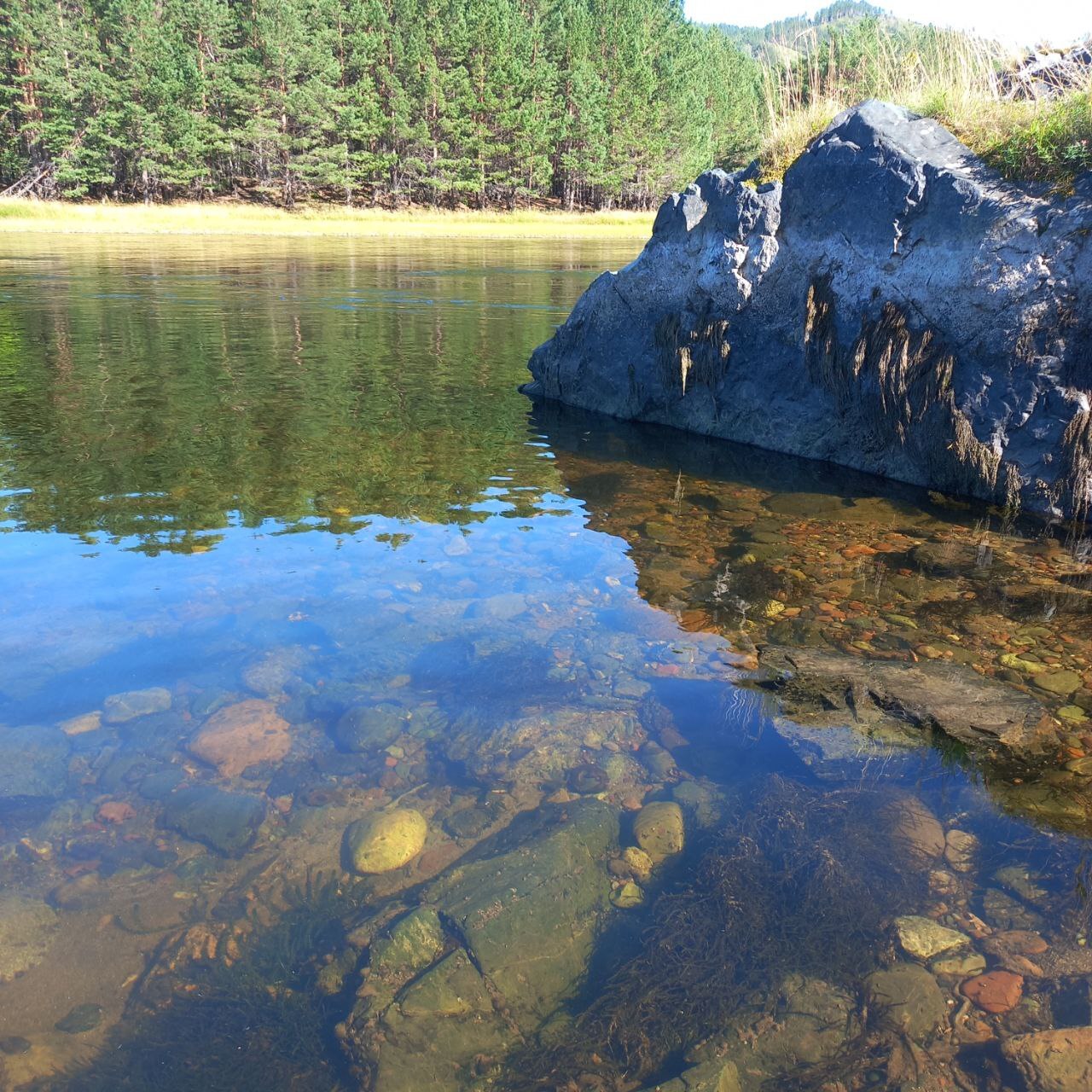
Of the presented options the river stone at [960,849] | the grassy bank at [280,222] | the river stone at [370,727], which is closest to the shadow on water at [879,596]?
the river stone at [960,849]

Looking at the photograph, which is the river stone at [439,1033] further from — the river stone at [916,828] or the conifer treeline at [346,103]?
the conifer treeline at [346,103]

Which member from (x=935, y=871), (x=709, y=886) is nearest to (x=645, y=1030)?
(x=709, y=886)

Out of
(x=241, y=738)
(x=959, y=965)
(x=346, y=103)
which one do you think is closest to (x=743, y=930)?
(x=959, y=965)

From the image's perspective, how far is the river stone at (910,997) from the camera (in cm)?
268

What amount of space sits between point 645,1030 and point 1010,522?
6095 mm

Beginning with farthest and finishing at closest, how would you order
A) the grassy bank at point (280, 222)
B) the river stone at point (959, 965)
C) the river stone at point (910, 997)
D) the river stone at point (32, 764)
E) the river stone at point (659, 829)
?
the grassy bank at point (280, 222), the river stone at point (32, 764), the river stone at point (659, 829), the river stone at point (959, 965), the river stone at point (910, 997)

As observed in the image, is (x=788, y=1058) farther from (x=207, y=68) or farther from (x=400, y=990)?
(x=207, y=68)

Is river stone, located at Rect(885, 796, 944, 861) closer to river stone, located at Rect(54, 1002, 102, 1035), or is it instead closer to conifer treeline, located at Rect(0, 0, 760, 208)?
river stone, located at Rect(54, 1002, 102, 1035)

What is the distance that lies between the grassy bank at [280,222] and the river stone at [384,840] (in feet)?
167

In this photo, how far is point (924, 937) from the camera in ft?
9.80

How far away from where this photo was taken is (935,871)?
3283 millimetres

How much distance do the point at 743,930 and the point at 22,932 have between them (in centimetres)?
251

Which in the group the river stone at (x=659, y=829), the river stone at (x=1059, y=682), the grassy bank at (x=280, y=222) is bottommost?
the river stone at (x=659, y=829)

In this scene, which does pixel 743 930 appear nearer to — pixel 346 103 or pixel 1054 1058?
pixel 1054 1058
